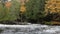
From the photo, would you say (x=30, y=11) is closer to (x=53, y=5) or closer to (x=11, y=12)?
(x=11, y=12)

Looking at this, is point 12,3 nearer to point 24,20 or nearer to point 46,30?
point 24,20

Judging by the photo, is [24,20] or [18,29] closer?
[18,29]

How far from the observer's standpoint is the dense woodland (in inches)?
491

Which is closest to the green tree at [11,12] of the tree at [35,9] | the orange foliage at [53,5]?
the tree at [35,9]

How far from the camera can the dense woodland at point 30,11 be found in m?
12.5

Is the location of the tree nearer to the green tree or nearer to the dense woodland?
the dense woodland

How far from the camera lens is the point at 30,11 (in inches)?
507

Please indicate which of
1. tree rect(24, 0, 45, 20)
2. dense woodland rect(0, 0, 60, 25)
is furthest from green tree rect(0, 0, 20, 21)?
tree rect(24, 0, 45, 20)

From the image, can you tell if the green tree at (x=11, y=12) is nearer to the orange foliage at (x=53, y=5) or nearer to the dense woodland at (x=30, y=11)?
the dense woodland at (x=30, y=11)

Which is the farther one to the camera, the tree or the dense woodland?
the tree

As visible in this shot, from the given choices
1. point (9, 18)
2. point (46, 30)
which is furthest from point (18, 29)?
point (9, 18)

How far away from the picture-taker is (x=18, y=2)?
12656mm

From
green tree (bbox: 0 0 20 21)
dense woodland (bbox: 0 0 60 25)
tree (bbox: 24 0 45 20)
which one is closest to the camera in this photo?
green tree (bbox: 0 0 20 21)

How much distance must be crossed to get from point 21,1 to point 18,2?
418 mm
